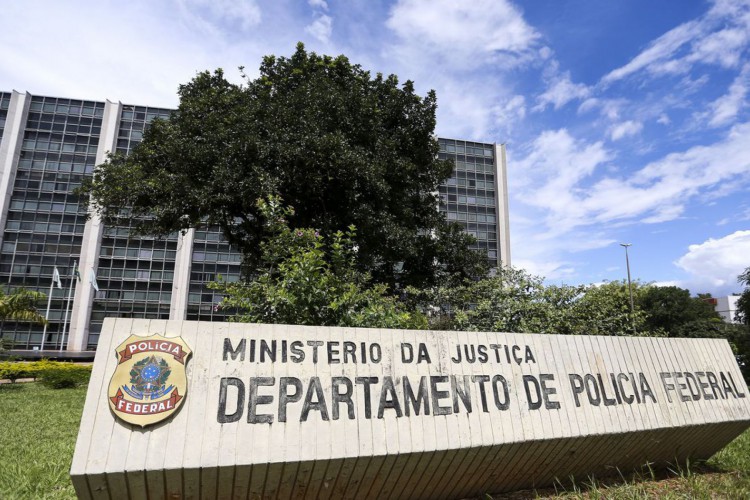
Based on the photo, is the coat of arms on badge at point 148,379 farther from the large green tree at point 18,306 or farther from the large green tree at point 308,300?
the large green tree at point 18,306

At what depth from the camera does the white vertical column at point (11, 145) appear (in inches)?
1763

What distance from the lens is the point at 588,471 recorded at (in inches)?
224

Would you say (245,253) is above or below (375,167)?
below

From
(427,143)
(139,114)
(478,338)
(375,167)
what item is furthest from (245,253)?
(139,114)

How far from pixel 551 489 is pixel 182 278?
46.7 metres

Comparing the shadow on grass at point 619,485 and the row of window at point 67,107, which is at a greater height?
the row of window at point 67,107

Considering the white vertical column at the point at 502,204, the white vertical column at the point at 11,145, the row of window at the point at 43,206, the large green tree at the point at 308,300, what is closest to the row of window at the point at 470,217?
the white vertical column at the point at 502,204

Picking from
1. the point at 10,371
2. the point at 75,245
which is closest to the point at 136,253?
the point at 75,245

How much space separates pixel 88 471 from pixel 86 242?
49.0 metres

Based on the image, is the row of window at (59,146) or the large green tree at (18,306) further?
the row of window at (59,146)

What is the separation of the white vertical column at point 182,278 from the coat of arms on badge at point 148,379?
4511cm

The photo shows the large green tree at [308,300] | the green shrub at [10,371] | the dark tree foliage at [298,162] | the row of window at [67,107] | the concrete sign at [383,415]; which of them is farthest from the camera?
the row of window at [67,107]

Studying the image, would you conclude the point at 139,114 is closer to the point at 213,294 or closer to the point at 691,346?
the point at 213,294

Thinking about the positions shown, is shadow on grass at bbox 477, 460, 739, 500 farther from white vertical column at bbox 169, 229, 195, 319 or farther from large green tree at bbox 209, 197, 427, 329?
white vertical column at bbox 169, 229, 195, 319
